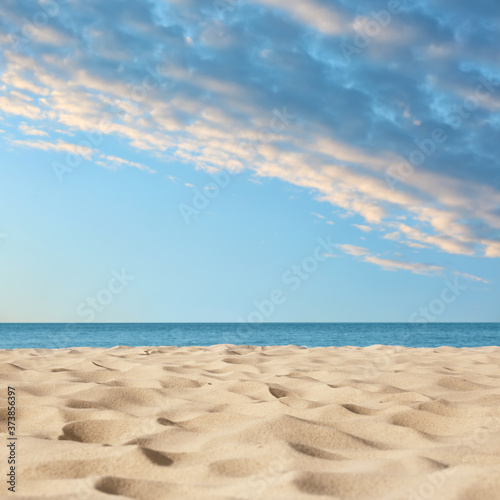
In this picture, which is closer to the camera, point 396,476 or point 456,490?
point 456,490

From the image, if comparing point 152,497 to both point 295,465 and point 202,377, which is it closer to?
point 295,465

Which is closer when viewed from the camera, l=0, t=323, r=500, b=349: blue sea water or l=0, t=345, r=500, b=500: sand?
l=0, t=345, r=500, b=500: sand

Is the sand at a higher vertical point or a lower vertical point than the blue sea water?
higher

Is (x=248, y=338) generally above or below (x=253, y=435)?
below

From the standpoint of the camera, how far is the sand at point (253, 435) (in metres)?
1.54

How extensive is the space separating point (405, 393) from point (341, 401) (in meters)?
0.39

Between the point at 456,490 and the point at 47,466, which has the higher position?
the point at 456,490

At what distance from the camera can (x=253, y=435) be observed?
83.1 inches

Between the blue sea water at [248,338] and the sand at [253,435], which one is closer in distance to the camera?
the sand at [253,435]

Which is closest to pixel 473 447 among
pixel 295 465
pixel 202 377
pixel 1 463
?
pixel 295 465

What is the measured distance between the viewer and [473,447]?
6.51ft

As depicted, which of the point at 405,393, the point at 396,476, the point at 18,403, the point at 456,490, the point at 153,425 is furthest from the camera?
the point at 405,393

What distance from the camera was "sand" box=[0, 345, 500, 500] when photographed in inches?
60.8

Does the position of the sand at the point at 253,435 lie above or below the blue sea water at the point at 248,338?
above
